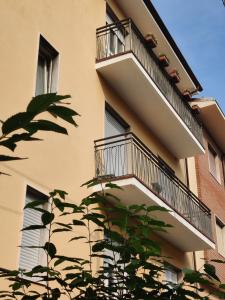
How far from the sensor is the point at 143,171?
12.3 metres

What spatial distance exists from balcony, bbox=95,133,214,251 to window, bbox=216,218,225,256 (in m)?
3.25

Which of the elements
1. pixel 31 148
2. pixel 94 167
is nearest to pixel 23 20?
pixel 31 148

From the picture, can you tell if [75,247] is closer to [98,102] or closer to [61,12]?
[98,102]

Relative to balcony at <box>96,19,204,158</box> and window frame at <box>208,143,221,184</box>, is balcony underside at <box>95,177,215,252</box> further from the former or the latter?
window frame at <box>208,143,221,184</box>

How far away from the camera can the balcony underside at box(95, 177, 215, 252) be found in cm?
1073

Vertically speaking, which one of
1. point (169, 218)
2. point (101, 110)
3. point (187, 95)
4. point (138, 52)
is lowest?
point (169, 218)

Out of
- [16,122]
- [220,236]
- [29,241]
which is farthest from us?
[220,236]

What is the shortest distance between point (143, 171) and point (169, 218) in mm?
1422

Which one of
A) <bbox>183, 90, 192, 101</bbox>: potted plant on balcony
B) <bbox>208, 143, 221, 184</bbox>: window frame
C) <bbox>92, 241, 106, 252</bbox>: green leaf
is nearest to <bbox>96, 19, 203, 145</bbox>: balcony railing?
<bbox>183, 90, 192, 101</bbox>: potted plant on balcony

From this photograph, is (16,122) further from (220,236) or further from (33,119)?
(220,236)

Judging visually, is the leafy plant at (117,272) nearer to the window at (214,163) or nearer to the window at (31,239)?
the window at (31,239)

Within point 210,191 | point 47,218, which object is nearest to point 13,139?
point 47,218

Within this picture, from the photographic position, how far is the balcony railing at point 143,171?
36.6 feet

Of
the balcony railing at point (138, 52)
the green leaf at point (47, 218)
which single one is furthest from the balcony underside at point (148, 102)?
the green leaf at point (47, 218)
